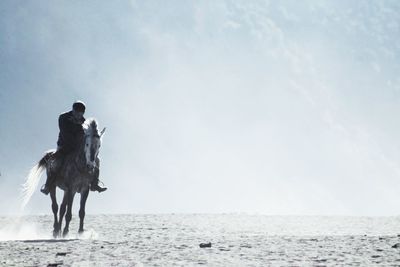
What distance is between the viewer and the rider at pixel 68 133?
43.2 feet

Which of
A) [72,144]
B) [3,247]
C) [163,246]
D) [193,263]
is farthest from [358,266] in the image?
[72,144]

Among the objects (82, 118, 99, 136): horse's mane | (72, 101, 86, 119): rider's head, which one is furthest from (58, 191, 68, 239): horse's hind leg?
(72, 101, 86, 119): rider's head

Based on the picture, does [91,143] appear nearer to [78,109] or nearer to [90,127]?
[90,127]

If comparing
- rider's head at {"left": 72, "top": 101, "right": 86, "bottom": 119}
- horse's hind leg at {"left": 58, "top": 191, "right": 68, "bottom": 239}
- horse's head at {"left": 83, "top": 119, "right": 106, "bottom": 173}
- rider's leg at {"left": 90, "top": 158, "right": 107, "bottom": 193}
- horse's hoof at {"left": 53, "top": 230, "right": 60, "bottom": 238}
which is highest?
rider's head at {"left": 72, "top": 101, "right": 86, "bottom": 119}

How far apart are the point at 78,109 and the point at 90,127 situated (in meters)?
0.78

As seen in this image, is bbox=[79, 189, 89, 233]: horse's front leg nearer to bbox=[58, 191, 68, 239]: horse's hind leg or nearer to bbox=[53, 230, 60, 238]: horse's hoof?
bbox=[58, 191, 68, 239]: horse's hind leg

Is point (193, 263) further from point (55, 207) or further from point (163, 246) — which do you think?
point (55, 207)

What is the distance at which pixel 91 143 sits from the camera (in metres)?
13.0

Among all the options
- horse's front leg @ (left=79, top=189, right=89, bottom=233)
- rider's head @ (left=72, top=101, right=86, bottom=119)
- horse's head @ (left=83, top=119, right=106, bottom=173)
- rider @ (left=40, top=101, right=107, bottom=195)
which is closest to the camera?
horse's head @ (left=83, top=119, right=106, bottom=173)

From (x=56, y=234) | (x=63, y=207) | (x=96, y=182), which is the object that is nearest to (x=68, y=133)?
(x=96, y=182)

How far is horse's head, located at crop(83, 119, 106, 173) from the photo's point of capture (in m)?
12.9

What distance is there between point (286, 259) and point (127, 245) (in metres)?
3.31

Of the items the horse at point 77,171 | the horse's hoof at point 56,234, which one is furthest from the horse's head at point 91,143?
the horse's hoof at point 56,234

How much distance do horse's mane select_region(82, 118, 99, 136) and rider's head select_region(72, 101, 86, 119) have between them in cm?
36
